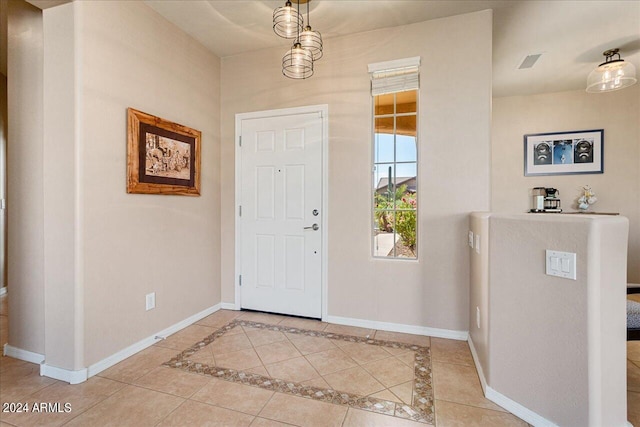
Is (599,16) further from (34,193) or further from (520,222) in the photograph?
(34,193)

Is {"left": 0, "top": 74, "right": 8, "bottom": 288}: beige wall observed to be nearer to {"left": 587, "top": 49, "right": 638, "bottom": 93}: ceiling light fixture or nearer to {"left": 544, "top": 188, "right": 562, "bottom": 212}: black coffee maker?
{"left": 587, "top": 49, "right": 638, "bottom": 93}: ceiling light fixture

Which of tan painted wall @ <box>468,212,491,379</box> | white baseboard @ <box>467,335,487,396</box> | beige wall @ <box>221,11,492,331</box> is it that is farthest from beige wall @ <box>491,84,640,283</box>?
white baseboard @ <box>467,335,487,396</box>

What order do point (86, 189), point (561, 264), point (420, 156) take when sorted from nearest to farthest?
point (561, 264)
point (86, 189)
point (420, 156)

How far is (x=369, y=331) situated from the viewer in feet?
9.48

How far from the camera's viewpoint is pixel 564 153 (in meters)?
4.20

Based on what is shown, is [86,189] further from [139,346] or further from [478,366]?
[478,366]

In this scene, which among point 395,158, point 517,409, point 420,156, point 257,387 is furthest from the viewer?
point 395,158

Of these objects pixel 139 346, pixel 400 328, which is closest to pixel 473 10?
pixel 400 328

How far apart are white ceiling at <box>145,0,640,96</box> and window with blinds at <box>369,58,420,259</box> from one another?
432 millimetres

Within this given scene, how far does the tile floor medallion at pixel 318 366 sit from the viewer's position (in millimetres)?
1844

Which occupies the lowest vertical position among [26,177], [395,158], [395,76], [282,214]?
[282,214]

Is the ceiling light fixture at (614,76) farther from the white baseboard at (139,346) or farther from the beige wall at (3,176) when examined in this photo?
the beige wall at (3,176)

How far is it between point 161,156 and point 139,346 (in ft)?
5.10

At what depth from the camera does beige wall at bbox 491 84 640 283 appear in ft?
13.1
